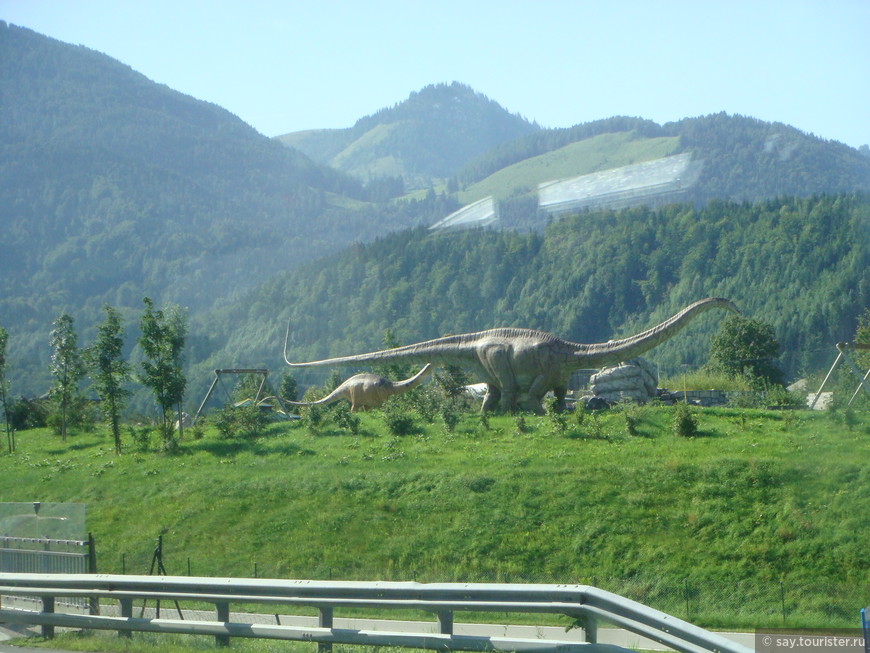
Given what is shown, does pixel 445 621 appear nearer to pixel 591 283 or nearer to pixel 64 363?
pixel 64 363

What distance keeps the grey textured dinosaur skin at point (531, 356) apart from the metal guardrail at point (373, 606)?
19044mm

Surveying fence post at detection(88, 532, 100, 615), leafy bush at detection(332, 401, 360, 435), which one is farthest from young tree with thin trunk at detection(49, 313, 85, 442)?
fence post at detection(88, 532, 100, 615)

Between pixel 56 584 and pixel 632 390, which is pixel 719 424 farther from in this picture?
pixel 56 584

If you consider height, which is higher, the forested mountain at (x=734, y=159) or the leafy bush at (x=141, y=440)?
the forested mountain at (x=734, y=159)

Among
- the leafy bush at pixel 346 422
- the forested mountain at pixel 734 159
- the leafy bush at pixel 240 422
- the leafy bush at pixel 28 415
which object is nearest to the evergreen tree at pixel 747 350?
the leafy bush at pixel 346 422

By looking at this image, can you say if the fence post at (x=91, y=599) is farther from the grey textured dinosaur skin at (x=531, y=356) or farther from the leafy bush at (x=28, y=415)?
the leafy bush at (x=28, y=415)

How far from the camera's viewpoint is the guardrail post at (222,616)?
29.2 ft

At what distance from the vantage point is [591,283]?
77.3 metres

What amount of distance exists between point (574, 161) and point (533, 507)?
108 meters

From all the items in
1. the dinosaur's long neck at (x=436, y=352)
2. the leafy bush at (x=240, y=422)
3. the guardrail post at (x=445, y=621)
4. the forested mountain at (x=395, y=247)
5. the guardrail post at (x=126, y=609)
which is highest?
the forested mountain at (x=395, y=247)

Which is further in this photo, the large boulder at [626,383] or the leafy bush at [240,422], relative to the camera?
the large boulder at [626,383]

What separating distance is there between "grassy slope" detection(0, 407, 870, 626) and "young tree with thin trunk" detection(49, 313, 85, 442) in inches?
386

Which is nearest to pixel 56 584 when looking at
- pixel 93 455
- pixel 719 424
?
pixel 719 424

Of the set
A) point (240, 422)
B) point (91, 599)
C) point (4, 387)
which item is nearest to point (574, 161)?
point (4, 387)
